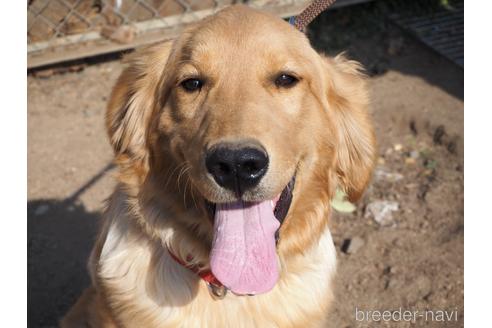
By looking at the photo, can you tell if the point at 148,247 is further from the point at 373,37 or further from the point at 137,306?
the point at 373,37

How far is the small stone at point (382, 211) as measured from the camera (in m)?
4.46

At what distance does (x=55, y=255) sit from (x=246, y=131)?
2.71 meters

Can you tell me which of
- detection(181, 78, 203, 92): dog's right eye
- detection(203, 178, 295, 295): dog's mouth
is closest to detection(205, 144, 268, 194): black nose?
detection(203, 178, 295, 295): dog's mouth

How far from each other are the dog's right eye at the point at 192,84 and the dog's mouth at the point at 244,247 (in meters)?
0.56

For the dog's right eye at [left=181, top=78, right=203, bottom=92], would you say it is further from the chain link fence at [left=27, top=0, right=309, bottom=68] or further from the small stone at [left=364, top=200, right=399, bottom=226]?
the chain link fence at [left=27, top=0, right=309, bottom=68]

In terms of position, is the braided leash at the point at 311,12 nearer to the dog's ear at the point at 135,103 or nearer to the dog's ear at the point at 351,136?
the dog's ear at the point at 351,136

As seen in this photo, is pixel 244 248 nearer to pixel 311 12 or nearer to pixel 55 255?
pixel 311 12

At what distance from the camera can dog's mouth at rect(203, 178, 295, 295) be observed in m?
2.45

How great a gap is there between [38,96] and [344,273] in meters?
3.68

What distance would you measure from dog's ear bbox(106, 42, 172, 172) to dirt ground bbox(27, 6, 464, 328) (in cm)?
171

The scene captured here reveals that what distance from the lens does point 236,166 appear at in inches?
87.7

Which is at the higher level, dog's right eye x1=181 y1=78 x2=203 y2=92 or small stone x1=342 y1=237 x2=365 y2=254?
dog's right eye x1=181 y1=78 x2=203 y2=92

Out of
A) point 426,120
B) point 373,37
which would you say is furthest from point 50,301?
point 373,37

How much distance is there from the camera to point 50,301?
412 centimetres
